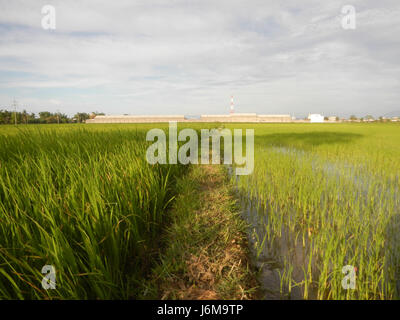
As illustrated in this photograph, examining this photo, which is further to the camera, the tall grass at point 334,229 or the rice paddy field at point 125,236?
the tall grass at point 334,229

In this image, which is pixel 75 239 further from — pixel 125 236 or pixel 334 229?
pixel 334 229

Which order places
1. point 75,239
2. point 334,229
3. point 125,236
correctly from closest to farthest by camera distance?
point 75,239
point 125,236
point 334,229

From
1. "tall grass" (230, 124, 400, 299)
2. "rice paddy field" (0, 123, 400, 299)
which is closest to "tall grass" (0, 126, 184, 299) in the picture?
"rice paddy field" (0, 123, 400, 299)

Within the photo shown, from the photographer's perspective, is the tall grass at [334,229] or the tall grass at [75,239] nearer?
the tall grass at [75,239]

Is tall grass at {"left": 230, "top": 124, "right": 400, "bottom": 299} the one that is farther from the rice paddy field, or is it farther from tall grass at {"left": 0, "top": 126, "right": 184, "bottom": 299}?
tall grass at {"left": 0, "top": 126, "right": 184, "bottom": 299}

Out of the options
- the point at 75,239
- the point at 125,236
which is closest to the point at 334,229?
the point at 125,236

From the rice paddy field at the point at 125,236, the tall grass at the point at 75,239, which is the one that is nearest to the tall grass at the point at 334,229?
the rice paddy field at the point at 125,236

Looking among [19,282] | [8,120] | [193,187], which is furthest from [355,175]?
[8,120]

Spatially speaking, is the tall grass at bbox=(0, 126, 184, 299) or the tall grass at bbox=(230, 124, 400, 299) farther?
the tall grass at bbox=(230, 124, 400, 299)

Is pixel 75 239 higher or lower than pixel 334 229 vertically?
higher

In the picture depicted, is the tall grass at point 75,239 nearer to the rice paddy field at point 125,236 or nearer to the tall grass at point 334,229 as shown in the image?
the rice paddy field at point 125,236
